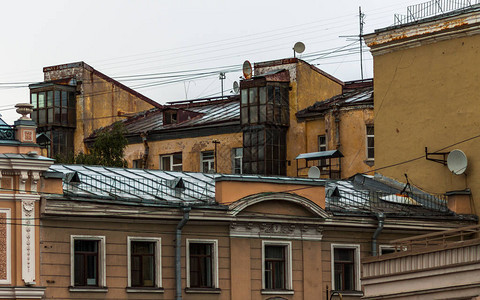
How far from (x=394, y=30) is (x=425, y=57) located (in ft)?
5.45

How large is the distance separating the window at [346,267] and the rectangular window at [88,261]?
791cm

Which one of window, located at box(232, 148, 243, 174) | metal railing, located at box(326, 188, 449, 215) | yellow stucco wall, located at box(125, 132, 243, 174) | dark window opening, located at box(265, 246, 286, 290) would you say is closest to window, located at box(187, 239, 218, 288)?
dark window opening, located at box(265, 246, 286, 290)

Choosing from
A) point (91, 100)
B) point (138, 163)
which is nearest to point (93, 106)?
point (91, 100)

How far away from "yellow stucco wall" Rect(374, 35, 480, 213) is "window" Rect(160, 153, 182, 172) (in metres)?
16.7

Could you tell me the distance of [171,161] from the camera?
60.3 metres

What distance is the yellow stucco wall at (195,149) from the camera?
193ft

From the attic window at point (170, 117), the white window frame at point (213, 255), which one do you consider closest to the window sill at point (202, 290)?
the white window frame at point (213, 255)

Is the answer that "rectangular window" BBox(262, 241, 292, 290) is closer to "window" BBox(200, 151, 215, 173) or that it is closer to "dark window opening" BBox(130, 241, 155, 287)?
"dark window opening" BBox(130, 241, 155, 287)

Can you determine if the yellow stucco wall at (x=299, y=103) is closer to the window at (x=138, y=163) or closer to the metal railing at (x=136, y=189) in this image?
the window at (x=138, y=163)

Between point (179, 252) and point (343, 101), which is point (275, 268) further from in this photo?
point (343, 101)

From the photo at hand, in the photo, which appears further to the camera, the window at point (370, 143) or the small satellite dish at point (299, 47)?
the small satellite dish at point (299, 47)

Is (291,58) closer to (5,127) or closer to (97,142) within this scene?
(97,142)

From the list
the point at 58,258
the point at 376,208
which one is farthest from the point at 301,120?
the point at 58,258

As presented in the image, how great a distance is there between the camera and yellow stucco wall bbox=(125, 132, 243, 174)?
58.8 m
